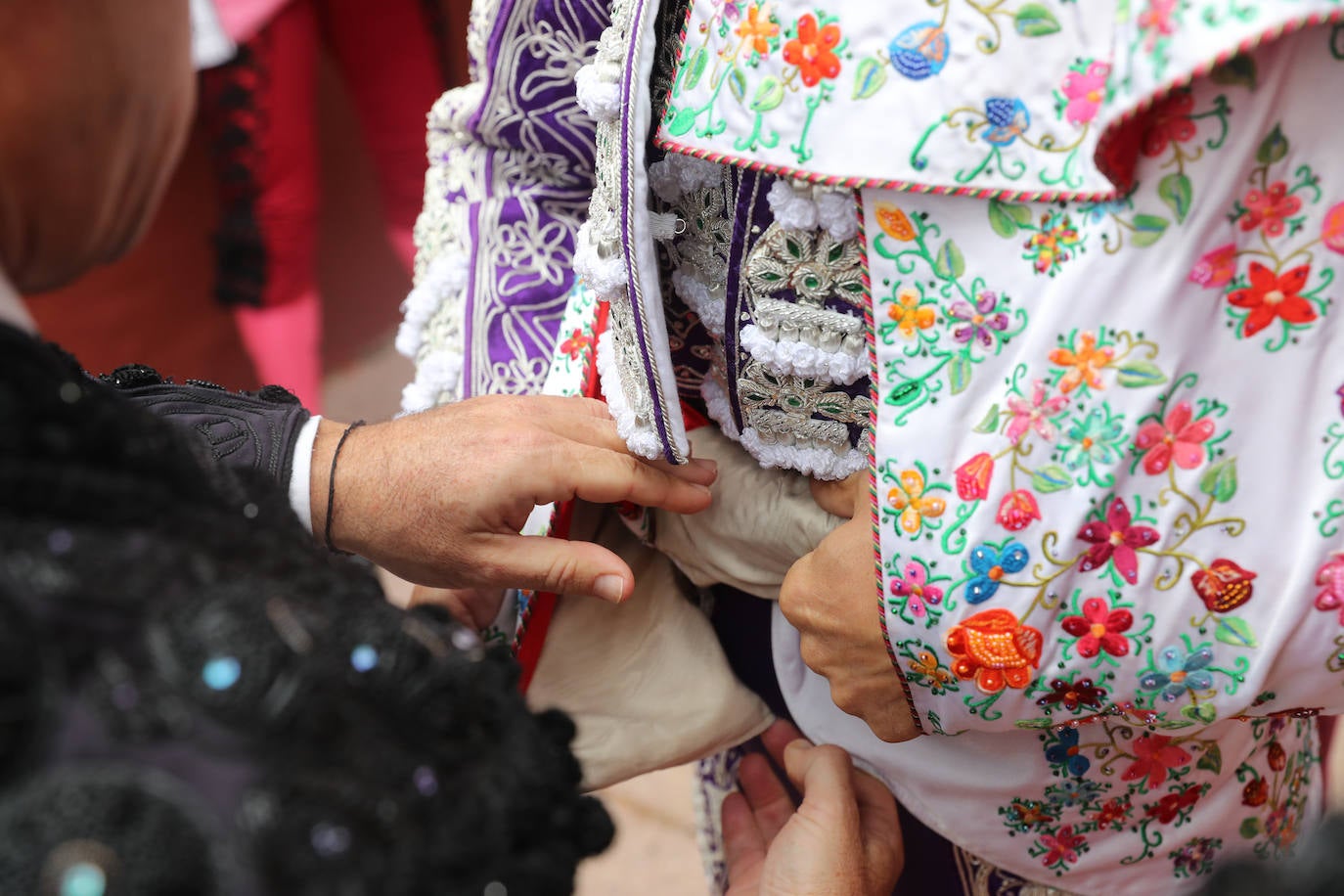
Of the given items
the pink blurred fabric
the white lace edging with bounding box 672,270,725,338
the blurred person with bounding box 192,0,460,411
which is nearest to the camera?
the white lace edging with bounding box 672,270,725,338

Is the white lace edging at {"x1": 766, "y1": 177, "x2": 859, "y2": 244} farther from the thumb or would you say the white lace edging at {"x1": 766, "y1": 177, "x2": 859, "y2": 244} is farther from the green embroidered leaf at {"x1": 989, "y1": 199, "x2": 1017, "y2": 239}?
the thumb

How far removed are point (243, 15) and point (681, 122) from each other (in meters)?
1.51

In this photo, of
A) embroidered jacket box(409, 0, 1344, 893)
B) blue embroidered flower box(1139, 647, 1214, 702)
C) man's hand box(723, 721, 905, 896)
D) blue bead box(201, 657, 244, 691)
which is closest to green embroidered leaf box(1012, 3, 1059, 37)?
embroidered jacket box(409, 0, 1344, 893)

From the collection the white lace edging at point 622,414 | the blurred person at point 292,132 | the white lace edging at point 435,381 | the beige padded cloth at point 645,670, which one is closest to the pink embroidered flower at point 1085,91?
the white lace edging at point 622,414

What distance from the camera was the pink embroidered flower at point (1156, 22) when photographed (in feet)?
1.38

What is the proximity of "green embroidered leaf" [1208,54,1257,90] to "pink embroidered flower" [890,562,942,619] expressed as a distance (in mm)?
268

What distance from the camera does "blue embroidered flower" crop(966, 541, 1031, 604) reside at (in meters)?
0.54

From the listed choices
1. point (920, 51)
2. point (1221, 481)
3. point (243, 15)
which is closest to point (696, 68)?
point (920, 51)

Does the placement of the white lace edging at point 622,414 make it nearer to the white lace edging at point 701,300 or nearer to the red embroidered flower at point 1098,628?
the white lace edging at point 701,300

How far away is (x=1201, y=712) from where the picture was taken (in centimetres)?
55

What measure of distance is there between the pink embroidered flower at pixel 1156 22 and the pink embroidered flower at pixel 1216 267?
0.10m

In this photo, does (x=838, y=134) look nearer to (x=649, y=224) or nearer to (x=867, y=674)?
(x=649, y=224)

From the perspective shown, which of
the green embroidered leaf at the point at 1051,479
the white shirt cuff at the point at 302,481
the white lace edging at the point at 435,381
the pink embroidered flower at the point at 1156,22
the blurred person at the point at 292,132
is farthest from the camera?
the blurred person at the point at 292,132

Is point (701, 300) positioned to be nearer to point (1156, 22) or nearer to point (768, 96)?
point (768, 96)
